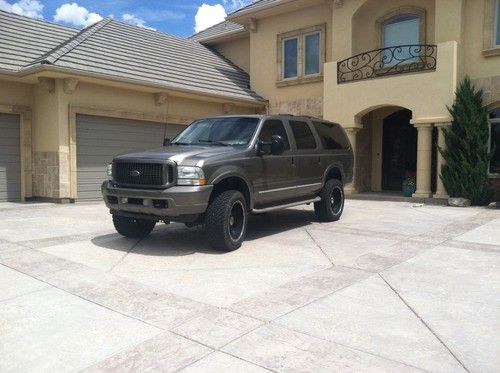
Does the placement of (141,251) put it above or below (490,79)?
below

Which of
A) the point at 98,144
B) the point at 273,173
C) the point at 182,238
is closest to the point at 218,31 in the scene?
the point at 98,144

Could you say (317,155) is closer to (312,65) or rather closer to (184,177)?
(184,177)

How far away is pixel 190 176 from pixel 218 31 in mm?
15840

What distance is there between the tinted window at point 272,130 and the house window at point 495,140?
7630 millimetres

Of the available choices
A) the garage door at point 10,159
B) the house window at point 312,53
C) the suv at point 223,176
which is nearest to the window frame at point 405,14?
the house window at point 312,53

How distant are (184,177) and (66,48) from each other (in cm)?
859

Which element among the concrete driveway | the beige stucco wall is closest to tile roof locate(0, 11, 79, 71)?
the beige stucco wall

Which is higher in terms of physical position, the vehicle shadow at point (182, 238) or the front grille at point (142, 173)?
the front grille at point (142, 173)

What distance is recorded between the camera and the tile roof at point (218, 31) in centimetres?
1931

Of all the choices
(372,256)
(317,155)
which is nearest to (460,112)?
(317,155)

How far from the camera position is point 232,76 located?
18.0 m

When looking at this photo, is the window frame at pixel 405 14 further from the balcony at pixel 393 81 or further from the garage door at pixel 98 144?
the garage door at pixel 98 144

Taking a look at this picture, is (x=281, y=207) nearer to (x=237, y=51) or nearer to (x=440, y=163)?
(x=440, y=163)

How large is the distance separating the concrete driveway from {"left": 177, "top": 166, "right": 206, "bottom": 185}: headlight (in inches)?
39.4
